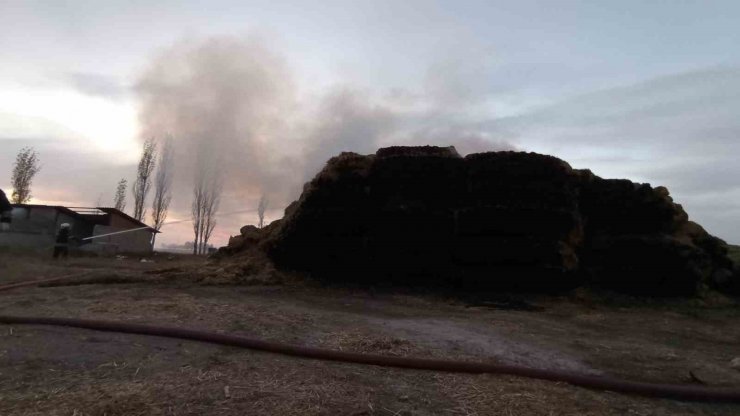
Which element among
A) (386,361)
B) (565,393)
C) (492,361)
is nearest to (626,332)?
(492,361)

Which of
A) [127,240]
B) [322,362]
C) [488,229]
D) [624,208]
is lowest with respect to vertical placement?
[322,362]

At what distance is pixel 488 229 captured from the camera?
42.5 feet

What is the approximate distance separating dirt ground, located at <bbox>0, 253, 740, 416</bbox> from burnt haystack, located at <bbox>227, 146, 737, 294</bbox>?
228 centimetres

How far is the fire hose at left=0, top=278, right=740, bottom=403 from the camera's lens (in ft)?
15.6

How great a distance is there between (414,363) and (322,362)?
3.07 ft

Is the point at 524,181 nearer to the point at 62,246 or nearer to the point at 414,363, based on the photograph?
the point at 414,363

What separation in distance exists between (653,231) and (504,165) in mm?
4456

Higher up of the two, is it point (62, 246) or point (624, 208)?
point (624, 208)

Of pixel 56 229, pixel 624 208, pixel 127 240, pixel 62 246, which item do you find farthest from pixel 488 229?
pixel 127 240

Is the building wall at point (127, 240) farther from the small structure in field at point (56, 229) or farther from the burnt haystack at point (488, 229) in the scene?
the burnt haystack at point (488, 229)

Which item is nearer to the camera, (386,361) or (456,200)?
(386,361)

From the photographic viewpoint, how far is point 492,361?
564 centimetres

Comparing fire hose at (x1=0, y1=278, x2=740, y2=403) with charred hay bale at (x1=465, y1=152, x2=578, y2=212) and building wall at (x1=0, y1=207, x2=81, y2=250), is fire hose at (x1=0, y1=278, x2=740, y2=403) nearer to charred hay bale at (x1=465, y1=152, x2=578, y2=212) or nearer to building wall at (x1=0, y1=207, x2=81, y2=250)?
charred hay bale at (x1=465, y1=152, x2=578, y2=212)

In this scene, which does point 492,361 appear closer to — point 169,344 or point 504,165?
point 169,344
